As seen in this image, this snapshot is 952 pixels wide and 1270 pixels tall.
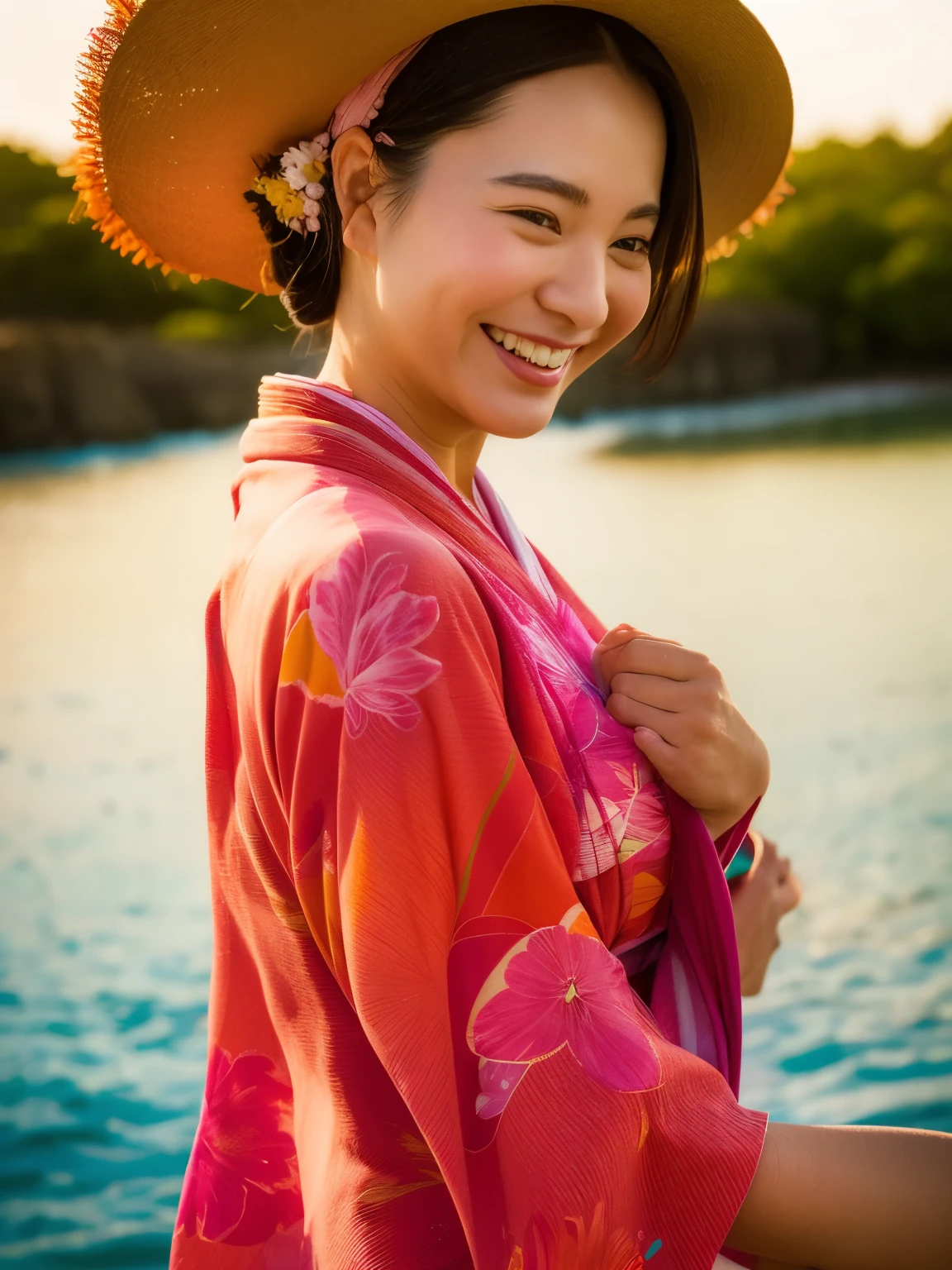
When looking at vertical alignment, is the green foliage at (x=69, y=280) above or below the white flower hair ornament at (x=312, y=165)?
above

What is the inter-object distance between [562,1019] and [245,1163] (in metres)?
0.34

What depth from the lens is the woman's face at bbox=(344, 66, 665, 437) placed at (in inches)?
34.0

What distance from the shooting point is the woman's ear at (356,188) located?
94cm

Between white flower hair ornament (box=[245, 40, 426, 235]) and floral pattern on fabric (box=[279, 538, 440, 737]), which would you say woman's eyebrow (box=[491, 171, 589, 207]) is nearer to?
white flower hair ornament (box=[245, 40, 426, 235])

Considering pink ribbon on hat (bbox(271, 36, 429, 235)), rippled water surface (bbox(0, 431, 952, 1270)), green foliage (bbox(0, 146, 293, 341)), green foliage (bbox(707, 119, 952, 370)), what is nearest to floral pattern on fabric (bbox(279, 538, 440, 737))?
pink ribbon on hat (bbox(271, 36, 429, 235))

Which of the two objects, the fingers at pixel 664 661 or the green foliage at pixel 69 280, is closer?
the fingers at pixel 664 661

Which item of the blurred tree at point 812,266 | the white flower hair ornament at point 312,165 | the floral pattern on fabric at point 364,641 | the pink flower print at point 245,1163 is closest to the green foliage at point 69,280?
the blurred tree at point 812,266

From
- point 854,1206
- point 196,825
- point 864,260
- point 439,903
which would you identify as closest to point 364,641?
point 439,903

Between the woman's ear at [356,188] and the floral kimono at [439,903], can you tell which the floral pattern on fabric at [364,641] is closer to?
the floral kimono at [439,903]

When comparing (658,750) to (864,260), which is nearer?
(658,750)

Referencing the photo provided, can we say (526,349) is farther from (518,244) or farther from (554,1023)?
(554,1023)

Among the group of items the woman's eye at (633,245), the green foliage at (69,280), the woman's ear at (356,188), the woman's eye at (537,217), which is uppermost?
the green foliage at (69,280)

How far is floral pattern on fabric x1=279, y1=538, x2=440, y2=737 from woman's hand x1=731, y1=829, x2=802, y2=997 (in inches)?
19.0

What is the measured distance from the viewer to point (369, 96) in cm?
94
